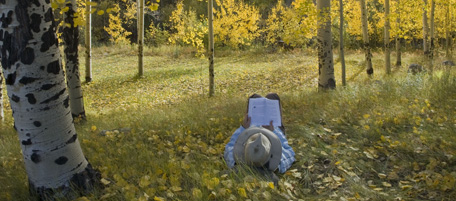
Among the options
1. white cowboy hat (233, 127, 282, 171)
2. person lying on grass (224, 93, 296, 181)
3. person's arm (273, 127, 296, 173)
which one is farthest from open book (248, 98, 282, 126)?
white cowboy hat (233, 127, 282, 171)

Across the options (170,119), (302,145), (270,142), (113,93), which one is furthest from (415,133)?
(113,93)

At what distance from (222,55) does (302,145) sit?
21.3 metres

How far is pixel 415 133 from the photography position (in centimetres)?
422

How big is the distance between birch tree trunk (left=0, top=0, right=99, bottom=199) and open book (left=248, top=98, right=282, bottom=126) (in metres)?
2.18

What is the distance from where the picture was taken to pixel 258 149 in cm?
308

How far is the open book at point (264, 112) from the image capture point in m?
4.18

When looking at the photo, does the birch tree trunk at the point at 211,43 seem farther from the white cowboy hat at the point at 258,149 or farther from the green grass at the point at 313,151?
the white cowboy hat at the point at 258,149

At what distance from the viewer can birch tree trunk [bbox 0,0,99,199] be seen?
2.59 metres

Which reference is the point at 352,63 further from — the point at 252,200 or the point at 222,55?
the point at 252,200

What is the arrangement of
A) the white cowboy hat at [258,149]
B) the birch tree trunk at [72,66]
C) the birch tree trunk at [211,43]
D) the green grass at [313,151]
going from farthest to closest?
the birch tree trunk at [211,43]
the birch tree trunk at [72,66]
the white cowboy hat at [258,149]
the green grass at [313,151]

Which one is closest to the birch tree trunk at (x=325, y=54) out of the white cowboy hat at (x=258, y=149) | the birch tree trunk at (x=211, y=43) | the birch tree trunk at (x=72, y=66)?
the birch tree trunk at (x=211, y=43)

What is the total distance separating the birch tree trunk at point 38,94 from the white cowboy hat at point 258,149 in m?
1.57

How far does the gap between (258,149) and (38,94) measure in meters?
1.97

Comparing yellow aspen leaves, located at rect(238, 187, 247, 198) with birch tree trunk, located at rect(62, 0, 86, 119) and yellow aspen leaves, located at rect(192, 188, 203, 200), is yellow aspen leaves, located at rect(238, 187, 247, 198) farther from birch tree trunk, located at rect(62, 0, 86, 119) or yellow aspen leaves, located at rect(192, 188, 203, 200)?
birch tree trunk, located at rect(62, 0, 86, 119)
